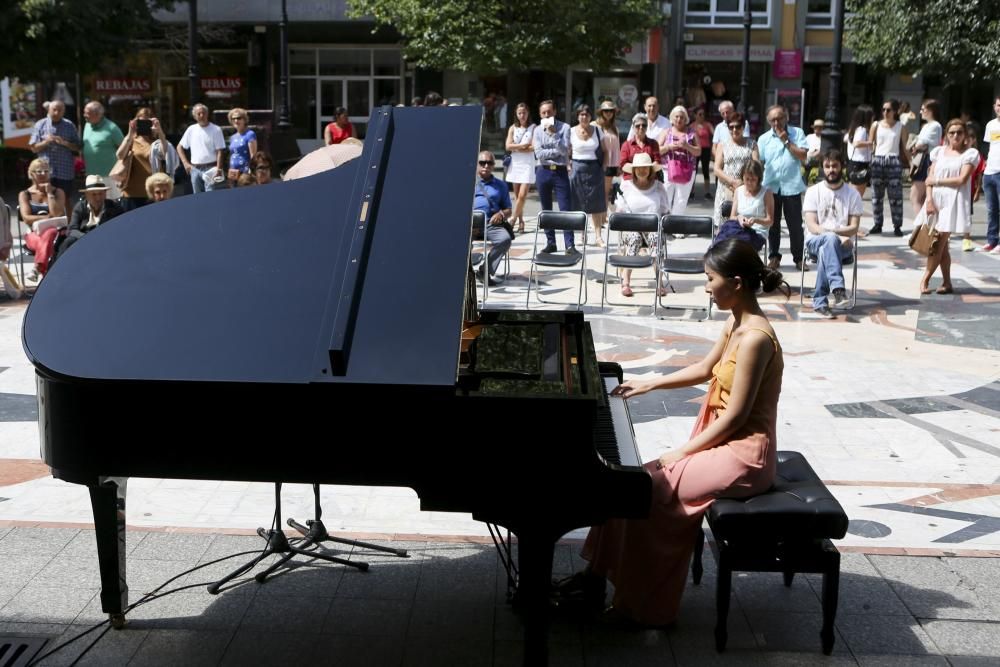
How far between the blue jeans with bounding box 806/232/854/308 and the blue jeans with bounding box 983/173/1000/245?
461 cm

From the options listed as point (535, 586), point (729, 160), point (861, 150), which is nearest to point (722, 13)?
point (861, 150)

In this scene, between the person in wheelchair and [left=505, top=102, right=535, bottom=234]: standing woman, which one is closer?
the person in wheelchair

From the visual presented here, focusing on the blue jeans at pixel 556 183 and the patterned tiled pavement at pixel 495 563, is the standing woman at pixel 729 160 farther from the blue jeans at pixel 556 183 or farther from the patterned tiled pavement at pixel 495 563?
the patterned tiled pavement at pixel 495 563

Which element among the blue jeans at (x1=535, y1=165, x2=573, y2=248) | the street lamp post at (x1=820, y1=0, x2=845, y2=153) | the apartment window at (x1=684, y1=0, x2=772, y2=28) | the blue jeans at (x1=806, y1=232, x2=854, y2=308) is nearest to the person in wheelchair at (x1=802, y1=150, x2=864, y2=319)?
the blue jeans at (x1=806, y1=232, x2=854, y2=308)

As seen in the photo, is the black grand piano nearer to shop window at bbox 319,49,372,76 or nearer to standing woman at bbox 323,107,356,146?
standing woman at bbox 323,107,356,146

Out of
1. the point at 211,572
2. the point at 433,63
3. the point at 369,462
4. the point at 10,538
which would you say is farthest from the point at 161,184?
the point at 433,63

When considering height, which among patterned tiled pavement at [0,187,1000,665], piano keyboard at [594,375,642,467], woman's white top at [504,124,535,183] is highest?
woman's white top at [504,124,535,183]

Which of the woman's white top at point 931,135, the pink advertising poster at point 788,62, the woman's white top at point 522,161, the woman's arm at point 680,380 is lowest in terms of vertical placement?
the woman's arm at point 680,380

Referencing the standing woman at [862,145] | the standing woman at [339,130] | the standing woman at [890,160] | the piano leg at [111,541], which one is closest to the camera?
the piano leg at [111,541]

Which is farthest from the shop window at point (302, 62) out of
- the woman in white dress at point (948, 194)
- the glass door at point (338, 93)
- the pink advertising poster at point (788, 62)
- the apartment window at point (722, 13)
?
the woman in white dress at point (948, 194)

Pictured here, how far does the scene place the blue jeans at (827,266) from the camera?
38.0ft

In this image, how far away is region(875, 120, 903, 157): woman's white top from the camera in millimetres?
16594

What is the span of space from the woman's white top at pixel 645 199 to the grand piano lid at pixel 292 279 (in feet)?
26.2

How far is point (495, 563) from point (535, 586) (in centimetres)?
152
